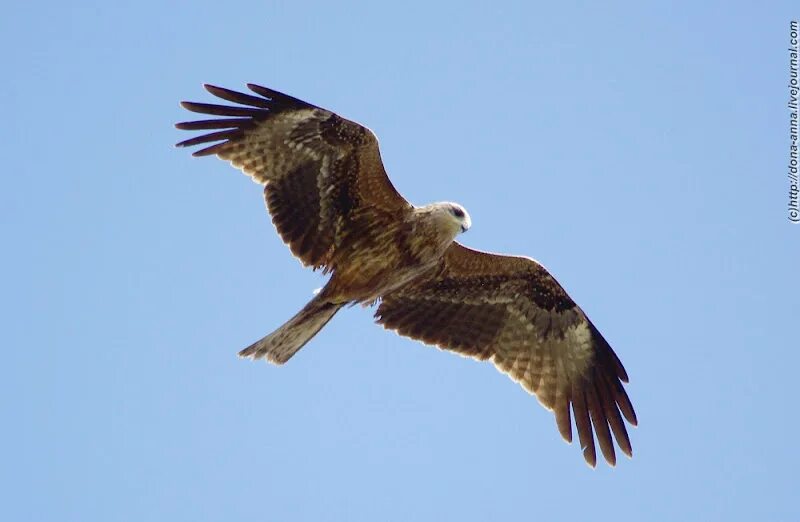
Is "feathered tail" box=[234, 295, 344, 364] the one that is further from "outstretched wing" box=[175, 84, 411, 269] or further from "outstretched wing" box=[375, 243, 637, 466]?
"outstretched wing" box=[375, 243, 637, 466]

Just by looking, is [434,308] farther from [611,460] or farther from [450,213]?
[611,460]

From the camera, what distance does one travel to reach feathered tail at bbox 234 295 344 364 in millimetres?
11148

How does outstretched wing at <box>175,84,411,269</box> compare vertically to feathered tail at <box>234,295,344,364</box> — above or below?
above

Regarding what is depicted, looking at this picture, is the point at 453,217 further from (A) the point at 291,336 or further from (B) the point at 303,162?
(A) the point at 291,336

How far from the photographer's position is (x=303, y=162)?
11.4 m

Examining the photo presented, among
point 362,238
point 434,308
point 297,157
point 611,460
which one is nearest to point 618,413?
point 611,460

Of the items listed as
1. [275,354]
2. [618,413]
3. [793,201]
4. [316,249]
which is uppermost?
[793,201]

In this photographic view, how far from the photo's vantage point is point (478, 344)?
1241 cm

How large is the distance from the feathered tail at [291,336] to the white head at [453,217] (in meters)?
1.39

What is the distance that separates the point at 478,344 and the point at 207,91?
3.80 meters

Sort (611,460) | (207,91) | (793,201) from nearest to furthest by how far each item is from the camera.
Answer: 1. (207,91)
2. (611,460)
3. (793,201)

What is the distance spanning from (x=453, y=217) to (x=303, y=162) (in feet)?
5.01

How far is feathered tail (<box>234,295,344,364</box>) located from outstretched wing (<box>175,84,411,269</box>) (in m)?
0.44

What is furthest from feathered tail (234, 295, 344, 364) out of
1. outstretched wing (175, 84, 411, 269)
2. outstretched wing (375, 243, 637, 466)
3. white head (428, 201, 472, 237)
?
white head (428, 201, 472, 237)
